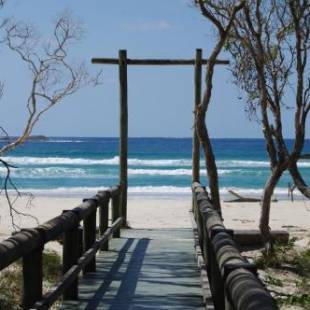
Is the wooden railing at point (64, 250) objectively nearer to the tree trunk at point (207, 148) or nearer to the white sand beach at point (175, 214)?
the tree trunk at point (207, 148)

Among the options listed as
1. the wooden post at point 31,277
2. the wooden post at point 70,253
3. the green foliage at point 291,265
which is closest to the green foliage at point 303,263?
the green foliage at point 291,265

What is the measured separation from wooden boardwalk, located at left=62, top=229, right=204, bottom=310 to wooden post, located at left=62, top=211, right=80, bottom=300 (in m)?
0.09

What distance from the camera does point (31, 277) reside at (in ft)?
12.5

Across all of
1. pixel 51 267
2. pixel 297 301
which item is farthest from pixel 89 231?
pixel 297 301

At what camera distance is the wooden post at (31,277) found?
3781mm

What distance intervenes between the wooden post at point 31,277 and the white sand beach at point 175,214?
8722 mm

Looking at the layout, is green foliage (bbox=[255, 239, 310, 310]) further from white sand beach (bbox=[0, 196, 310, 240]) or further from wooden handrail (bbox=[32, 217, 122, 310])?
white sand beach (bbox=[0, 196, 310, 240])

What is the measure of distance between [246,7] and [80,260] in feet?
15.7

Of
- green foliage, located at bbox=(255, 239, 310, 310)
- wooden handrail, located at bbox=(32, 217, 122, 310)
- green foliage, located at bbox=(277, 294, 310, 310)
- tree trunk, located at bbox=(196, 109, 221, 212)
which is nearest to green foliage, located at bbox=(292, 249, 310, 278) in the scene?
green foliage, located at bbox=(255, 239, 310, 310)

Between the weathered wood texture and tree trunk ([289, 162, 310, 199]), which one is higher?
the weathered wood texture

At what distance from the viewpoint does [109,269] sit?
675 cm

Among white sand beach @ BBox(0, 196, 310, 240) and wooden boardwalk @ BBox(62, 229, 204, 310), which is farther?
→ white sand beach @ BBox(0, 196, 310, 240)

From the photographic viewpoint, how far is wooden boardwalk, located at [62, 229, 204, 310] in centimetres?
521

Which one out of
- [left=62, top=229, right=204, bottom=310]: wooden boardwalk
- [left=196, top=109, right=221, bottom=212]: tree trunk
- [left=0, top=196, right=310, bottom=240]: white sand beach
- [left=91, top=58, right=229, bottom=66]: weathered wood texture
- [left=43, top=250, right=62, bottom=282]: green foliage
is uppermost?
[left=91, top=58, right=229, bottom=66]: weathered wood texture
